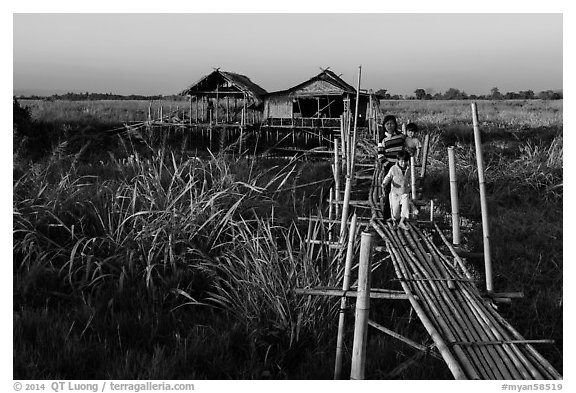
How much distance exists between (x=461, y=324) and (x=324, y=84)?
15.1 meters

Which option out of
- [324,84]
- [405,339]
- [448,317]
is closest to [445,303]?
[448,317]

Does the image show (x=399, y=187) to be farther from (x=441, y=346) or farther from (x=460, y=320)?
(x=441, y=346)

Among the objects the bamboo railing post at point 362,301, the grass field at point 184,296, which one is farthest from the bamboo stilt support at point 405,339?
the bamboo railing post at point 362,301

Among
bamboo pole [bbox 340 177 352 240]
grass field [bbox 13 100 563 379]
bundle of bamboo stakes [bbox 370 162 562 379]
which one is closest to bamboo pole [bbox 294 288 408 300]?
bundle of bamboo stakes [bbox 370 162 562 379]

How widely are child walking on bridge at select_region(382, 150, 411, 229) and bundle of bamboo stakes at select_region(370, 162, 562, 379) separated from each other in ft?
3.65

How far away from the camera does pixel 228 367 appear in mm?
3449

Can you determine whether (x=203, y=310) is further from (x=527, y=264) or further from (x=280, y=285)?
(x=527, y=264)

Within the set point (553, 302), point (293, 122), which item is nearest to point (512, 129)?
point (293, 122)

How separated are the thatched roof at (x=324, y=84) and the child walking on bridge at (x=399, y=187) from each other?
11717 mm

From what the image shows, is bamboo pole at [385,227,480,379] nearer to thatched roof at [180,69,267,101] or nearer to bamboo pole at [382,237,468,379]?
bamboo pole at [382,237,468,379]

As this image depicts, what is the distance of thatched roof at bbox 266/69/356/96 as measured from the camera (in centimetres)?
1681

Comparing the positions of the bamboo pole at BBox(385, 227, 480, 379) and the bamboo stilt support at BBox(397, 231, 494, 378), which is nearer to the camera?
the bamboo pole at BBox(385, 227, 480, 379)

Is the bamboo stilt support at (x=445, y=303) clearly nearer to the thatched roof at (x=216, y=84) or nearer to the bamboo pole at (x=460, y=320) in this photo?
the bamboo pole at (x=460, y=320)

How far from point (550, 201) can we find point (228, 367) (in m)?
7.58
